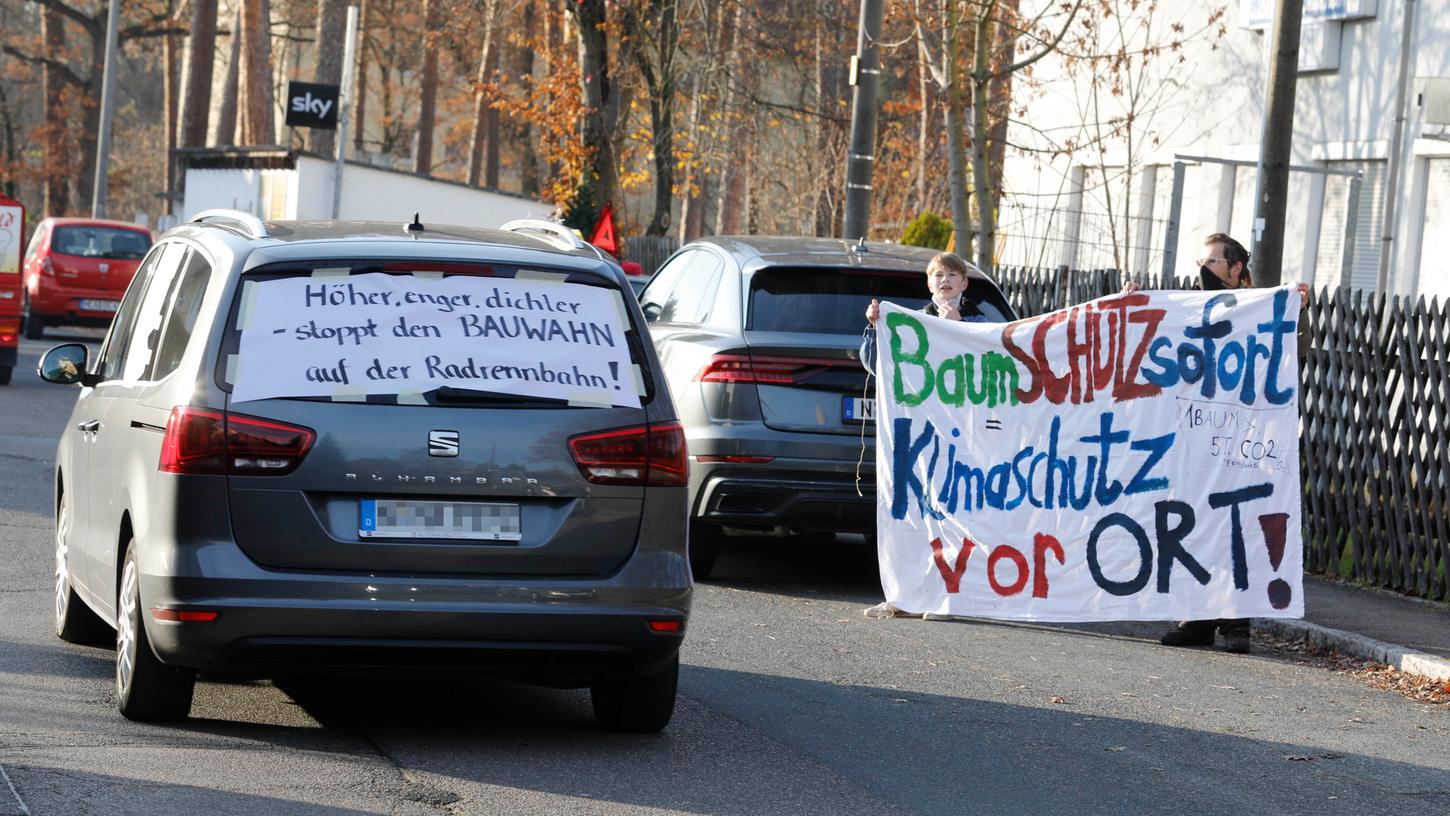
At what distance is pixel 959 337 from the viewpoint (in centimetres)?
984

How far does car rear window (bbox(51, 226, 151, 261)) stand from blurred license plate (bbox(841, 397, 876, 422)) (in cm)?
2125

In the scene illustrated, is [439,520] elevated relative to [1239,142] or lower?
lower

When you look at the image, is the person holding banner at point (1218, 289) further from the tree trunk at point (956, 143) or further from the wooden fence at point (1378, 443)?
the tree trunk at point (956, 143)

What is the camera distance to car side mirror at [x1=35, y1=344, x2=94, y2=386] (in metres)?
7.62

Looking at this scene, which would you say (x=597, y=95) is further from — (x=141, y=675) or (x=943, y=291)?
(x=141, y=675)

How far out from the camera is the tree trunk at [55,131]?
6000 centimetres

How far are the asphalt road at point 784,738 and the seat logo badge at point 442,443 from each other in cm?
96

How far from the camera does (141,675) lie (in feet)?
21.2

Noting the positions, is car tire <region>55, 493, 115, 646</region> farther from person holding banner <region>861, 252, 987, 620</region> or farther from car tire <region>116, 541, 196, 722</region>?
person holding banner <region>861, 252, 987, 620</region>

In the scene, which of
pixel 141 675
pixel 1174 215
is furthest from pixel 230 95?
pixel 141 675

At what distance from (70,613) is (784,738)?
295 centimetres

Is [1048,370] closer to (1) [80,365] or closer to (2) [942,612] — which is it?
(2) [942,612]

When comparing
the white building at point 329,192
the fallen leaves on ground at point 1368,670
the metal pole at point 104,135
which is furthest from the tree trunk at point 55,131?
the fallen leaves on ground at point 1368,670

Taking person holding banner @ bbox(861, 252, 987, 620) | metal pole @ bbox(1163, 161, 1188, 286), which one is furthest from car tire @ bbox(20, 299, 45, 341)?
person holding banner @ bbox(861, 252, 987, 620)
